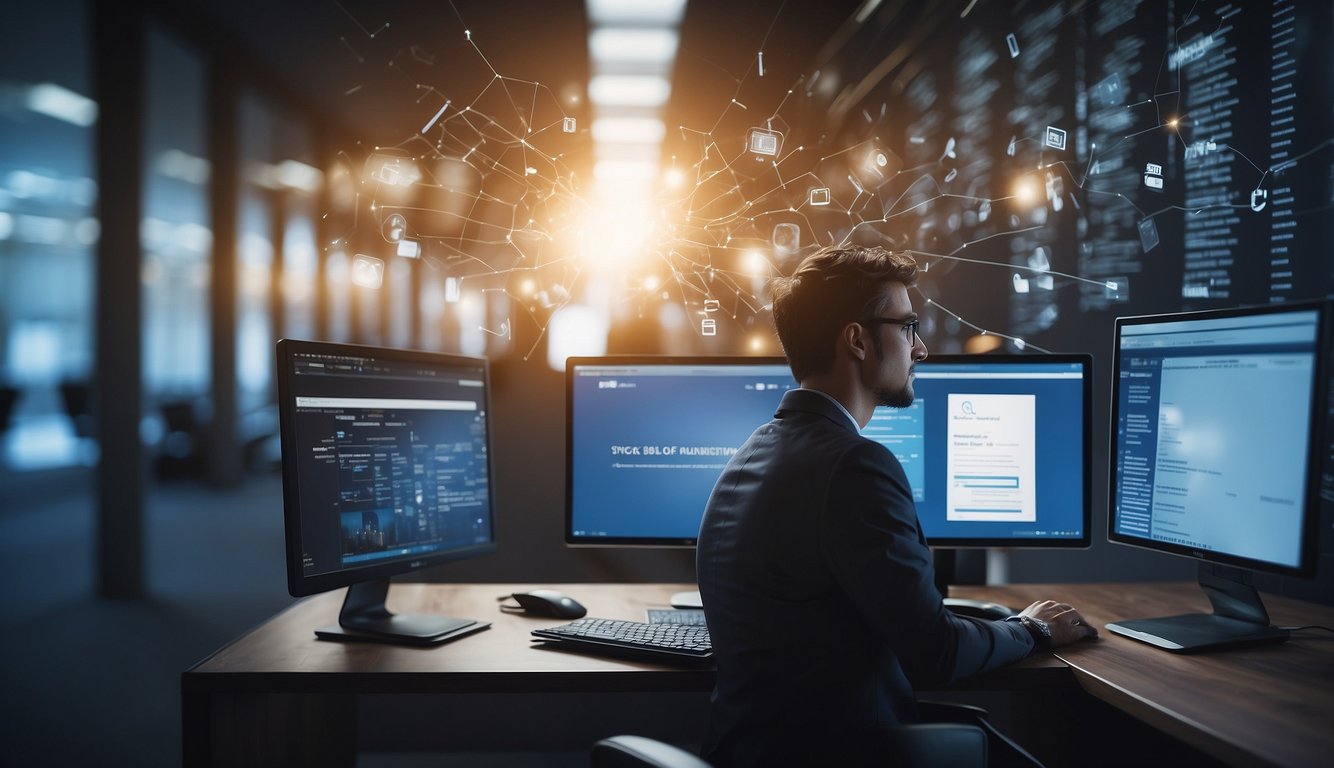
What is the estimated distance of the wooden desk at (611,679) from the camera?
3.73 feet

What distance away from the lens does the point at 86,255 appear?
14.8 ft

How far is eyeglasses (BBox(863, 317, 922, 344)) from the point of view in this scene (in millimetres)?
1459

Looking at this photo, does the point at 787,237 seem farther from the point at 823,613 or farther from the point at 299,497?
the point at 299,497

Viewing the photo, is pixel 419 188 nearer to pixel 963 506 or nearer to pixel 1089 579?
pixel 963 506

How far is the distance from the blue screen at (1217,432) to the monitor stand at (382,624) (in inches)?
55.7

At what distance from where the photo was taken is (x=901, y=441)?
1874 millimetres

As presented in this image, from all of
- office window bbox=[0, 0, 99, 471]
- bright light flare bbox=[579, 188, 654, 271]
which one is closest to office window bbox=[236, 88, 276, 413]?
office window bbox=[0, 0, 99, 471]

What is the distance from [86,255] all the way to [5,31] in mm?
1755

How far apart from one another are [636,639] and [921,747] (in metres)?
0.55

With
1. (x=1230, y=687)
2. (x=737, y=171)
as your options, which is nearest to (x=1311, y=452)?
(x=1230, y=687)

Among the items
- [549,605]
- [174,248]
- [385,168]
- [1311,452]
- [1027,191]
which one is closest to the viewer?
[1311,452]

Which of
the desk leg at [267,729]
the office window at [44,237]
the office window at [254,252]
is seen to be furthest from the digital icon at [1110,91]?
Result: the office window at [44,237]

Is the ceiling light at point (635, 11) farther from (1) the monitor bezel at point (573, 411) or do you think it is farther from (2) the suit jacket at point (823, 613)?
(2) the suit jacket at point (823, 613)

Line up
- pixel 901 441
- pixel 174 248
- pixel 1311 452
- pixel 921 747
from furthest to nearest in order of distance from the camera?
1. pixel 174 248
2. pixel 901 441
3. pixel 1311 452
4. pixel 921 747
